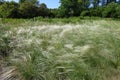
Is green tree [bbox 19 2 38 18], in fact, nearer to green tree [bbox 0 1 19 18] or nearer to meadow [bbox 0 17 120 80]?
green tree [bbox 0 1 19 18]

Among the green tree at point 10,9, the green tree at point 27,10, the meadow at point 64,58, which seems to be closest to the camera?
the meadow at point 64,58

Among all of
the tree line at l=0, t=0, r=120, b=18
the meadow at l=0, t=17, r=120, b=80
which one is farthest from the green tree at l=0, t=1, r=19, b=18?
the meadow at l=0, t=17, r=120, b=80

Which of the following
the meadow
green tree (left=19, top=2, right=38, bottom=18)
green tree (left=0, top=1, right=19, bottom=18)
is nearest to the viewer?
the meadow

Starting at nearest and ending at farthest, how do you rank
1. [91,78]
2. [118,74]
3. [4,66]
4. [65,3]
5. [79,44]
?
1. [91,78]
2. [118,74]
3. [4,66]
4. [79,44]
5. [65,3]

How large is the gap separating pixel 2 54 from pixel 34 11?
31.7 m

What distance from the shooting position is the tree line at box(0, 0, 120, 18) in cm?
3256

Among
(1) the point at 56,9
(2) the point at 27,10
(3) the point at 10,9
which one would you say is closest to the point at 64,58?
(3) the point at 10,9

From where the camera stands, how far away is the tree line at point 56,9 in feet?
107

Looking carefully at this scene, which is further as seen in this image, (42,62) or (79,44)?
(79,44)

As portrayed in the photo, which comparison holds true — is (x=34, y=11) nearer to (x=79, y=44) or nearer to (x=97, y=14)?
(x=97, y=14)

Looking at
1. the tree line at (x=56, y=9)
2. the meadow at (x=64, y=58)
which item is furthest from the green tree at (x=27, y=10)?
the meadow at (x=64, y=58)

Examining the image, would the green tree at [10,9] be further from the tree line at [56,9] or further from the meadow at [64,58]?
the meadow at [64,58]

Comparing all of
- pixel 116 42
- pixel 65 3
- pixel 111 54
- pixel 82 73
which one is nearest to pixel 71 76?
pixel 82 73

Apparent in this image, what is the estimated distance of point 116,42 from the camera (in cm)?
425
